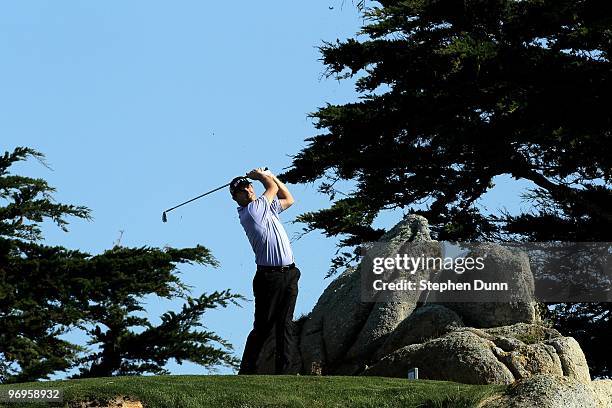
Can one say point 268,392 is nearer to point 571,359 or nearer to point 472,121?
point 571,359

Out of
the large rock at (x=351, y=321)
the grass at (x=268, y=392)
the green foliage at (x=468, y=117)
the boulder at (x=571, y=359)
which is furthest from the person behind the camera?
the green foliage at (x=468, y=117)

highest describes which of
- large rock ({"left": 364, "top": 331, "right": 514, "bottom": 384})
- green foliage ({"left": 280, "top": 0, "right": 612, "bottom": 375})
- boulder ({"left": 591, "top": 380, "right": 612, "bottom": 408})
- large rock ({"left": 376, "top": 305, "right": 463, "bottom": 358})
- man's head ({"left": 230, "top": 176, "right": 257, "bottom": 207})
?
green foliage ({"left": 280, "top": 0, "right": 612, "bottom": 375})

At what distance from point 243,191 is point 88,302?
11991 millimetres

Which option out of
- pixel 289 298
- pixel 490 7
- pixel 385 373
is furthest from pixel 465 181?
pixel 289 298

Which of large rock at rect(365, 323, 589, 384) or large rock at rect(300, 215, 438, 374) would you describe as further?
large rock at rect(300, 215, 438, 374)

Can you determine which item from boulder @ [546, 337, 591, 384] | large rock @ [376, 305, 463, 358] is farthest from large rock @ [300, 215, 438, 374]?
boulder @ [546, 337, 591, 384]

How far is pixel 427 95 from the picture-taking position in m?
27.2

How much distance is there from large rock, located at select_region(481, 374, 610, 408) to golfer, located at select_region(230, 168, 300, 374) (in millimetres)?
2621

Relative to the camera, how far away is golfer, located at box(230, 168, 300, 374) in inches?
537

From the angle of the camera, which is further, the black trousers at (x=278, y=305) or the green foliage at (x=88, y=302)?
the green foliage at (x=88, y=302)

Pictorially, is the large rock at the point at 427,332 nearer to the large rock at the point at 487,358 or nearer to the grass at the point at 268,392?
the large rock at the point at 487,358

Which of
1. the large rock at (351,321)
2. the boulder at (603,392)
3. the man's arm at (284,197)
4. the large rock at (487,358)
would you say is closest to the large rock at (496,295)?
the large rock at (351,321)

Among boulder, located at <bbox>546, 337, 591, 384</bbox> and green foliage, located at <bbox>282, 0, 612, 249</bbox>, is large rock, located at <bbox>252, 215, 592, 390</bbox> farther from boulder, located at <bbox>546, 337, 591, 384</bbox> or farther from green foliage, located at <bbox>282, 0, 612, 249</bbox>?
green foliage, located at <bbox>282, 0, 612, 249</bbox>

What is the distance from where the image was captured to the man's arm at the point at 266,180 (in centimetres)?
1406
